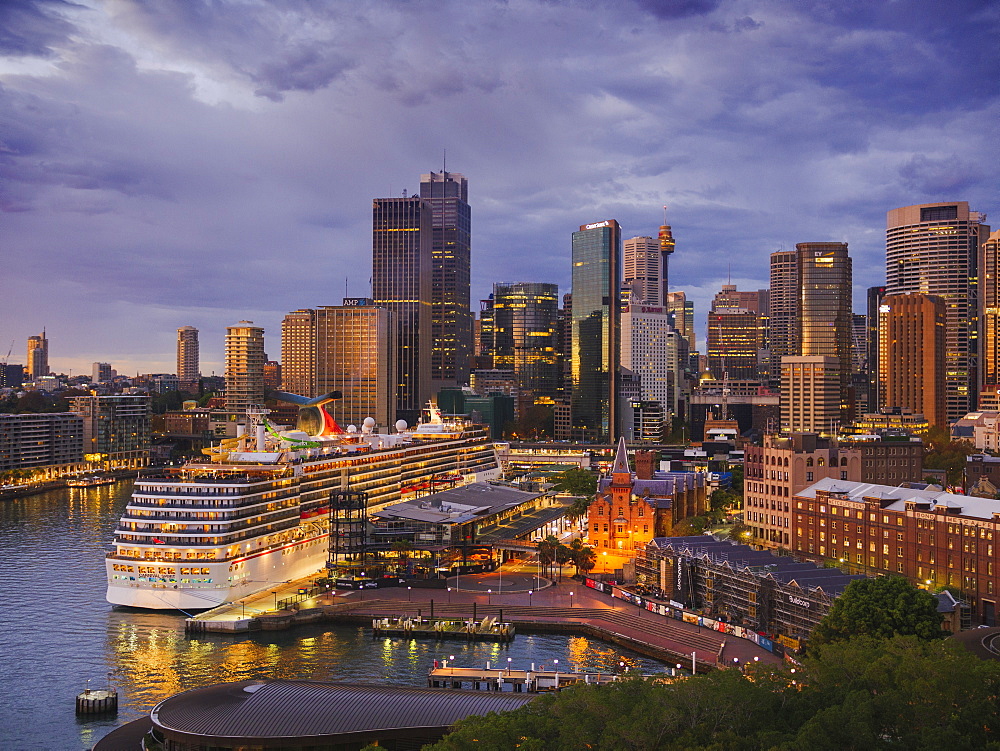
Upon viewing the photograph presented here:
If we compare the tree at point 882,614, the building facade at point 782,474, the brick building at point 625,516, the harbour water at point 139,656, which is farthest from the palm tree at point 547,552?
the tree at point 882,614

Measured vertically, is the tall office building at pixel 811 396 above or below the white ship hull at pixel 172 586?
above

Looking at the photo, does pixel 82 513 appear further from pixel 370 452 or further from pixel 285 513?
pixel 285 513

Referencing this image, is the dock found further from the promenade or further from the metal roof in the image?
the metal roof

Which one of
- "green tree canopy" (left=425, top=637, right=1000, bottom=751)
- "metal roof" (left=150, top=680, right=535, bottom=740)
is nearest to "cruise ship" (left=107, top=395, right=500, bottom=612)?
"metal roof" (left=150, top=680, right=535, bottom=740)

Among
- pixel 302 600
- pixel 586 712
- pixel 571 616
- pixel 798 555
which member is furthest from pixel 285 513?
pixel 586 712

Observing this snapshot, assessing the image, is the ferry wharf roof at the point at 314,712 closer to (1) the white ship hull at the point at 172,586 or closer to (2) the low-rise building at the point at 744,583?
(2) the low-rise building at the point at 744,583

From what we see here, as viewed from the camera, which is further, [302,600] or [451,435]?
[451,435]
